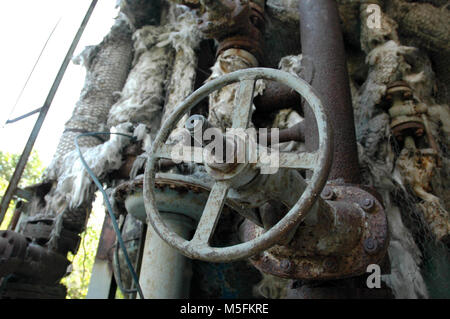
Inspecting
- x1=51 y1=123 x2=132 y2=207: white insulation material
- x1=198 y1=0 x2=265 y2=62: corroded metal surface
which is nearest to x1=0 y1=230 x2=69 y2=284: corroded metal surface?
x1=51 y1=123 x2=132 y2=207: white insulation material

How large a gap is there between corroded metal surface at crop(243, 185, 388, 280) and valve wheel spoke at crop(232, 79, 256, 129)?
0.34 metres

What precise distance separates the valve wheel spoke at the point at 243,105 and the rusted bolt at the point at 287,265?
493 millimetres

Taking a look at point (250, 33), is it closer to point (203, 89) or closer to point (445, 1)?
point (445, 1)

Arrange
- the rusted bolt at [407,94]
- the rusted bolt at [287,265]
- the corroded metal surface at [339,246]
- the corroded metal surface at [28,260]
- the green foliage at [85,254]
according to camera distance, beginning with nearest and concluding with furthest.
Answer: the corroded metal surface at [339,246], the rusted bolt at [287,265], the rusted bolt at [407,94], the corroded metal surface at [28,260], the green foliage at [85,254]

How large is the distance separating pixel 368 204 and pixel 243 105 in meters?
0.56

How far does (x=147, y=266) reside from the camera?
67.8 inches

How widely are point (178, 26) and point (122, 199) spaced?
5.80 feet

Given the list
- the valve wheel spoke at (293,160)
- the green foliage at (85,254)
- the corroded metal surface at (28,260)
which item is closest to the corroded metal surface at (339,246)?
the valve wheel spoke at (293,160)

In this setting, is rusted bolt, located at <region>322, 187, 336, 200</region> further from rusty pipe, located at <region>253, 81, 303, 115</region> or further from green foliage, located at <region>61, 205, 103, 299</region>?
green foliage, located at <region>61, 205, 103, 299</region>

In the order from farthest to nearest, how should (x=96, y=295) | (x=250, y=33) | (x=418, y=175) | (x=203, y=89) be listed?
(x=96, y=295) < (x=250, y=33) < (x=418, y=175) < (x=203, y=89)

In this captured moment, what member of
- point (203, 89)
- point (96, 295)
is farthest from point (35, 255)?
point (203, 89)

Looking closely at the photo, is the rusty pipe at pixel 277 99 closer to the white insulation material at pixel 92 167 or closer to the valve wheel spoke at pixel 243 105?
the white insulation material at pixel 92 167

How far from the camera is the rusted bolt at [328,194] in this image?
1.08 meters

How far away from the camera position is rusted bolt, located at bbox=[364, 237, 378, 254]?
99 centimetres
